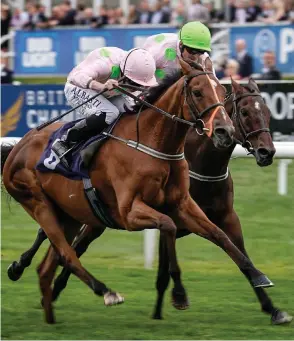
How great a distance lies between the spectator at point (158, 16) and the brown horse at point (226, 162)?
11.0 metres

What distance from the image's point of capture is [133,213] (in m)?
6.11

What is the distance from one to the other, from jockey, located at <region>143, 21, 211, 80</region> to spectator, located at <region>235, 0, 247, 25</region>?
10.2 m

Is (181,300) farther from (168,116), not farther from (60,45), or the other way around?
(60,45)

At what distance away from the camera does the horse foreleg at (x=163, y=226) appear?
5953mm

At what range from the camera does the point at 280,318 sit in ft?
20.7

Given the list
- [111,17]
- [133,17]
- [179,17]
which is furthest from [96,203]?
[111,17]

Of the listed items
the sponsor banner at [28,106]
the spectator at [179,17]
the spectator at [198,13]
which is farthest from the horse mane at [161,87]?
the spectator at [198,13]

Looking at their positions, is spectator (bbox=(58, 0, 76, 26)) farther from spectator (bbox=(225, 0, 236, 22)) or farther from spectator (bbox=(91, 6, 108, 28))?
spectator (bbox=(225, 0, 236, 22))

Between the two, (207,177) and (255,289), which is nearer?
(255,289)

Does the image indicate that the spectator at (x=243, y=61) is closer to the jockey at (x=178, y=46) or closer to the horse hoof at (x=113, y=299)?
the jockey at (x=178, y=46)

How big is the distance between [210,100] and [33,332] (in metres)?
1.67

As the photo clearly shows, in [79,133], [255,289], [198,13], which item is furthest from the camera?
[198,13]

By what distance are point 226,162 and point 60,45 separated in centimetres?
1201

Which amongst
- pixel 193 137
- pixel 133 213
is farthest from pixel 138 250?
pixel 133 213
